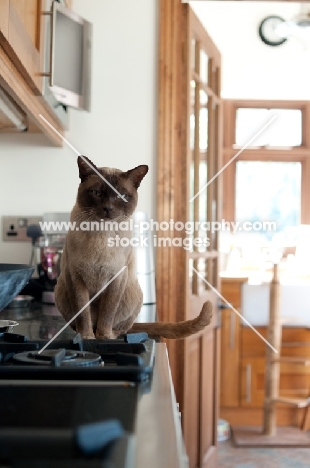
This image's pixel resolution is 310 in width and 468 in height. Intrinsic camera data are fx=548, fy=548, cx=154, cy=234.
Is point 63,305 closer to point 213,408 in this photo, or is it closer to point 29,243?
point 29,243

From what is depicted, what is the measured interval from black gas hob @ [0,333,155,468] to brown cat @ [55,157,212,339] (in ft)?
0.72

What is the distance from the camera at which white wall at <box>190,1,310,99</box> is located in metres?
3.61

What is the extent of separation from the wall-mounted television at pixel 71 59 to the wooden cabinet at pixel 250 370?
5.45 ft

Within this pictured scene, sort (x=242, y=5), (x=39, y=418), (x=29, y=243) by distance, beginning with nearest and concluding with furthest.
A: 1. (x=39, y=418)
2. (x=29, y=243)
3. (x=242, y=5)

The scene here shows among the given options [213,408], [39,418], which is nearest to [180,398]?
[213,408]

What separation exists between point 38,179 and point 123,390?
1.60 m

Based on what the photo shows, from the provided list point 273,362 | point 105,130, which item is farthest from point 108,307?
point 273,362

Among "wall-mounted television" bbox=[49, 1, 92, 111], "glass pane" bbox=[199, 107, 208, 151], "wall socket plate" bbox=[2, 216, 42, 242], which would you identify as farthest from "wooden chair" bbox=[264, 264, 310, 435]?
"wall-mounted television" bbox=[49, 1, 92, 111]

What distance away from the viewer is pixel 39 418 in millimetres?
501

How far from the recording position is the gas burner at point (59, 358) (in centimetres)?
71

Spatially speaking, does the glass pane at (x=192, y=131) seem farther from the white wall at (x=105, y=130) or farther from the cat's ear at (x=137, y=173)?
the cat's ear at (x=137, y=173)

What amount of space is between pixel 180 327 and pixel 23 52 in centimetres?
66

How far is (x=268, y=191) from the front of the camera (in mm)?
3945

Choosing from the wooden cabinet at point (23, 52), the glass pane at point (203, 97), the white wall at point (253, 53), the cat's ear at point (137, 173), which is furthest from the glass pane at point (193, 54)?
the white wall at point (253, 53)
